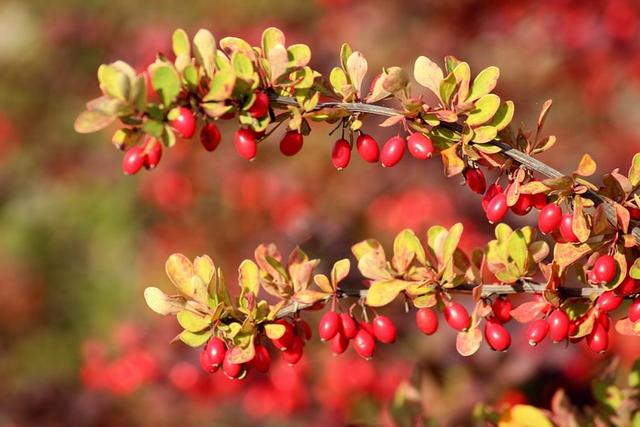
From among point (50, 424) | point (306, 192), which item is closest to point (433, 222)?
point (306, 192)

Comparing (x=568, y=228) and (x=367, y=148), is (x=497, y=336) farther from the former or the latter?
(x=367, y=148)

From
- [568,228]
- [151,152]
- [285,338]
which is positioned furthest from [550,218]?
[151,152]

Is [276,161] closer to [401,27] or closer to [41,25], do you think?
[401,27]

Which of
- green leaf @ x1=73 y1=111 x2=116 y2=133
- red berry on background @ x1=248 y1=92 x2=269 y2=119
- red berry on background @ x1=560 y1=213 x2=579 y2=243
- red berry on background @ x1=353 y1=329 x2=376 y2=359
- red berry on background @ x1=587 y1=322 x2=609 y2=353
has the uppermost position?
green leaf @ x1=73 y1=111 x2=116 y2=133

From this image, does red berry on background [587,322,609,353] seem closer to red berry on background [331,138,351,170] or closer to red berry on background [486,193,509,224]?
red berry on background [486,193,509,224]

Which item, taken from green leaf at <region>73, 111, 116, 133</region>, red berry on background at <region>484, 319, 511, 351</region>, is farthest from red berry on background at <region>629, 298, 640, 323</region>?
green leaf at <region>73, 111, 116, 133</region>

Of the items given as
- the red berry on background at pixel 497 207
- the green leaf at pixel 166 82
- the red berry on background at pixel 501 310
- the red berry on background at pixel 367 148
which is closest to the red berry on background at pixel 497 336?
the red berry on background at pixel 501 310
